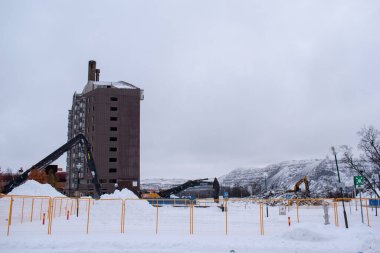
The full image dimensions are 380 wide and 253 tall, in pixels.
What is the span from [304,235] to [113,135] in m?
78.8

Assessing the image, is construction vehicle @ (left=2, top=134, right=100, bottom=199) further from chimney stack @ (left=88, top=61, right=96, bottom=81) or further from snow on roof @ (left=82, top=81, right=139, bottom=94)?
chimney stack @ (left=88, top=61, right=96, bottom=81)

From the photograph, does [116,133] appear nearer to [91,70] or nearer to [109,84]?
[109,84]

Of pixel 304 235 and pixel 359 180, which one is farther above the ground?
pixel 359 180

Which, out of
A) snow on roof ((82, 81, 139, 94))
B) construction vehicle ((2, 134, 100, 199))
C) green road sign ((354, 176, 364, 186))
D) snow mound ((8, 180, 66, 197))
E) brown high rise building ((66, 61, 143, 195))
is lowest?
snow mound ((8, 180, 66, 197))

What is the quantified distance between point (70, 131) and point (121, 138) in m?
33.0

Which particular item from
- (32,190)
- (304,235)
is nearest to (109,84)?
(32,190)

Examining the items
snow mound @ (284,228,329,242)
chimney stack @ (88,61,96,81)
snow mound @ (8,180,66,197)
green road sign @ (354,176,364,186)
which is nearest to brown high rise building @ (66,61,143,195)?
chimney stack @ (88,61,96,81)

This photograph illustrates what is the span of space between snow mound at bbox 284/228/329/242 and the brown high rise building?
7388 centimetres

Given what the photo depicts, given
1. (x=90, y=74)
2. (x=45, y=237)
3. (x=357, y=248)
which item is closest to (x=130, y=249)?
(x=45, y=237)

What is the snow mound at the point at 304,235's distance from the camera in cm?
1717

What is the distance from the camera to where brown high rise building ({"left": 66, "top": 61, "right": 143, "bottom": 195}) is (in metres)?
89.1

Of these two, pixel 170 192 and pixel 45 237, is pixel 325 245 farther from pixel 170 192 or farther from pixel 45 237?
pixel 170 192

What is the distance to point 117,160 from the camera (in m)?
90.6

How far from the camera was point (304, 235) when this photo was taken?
17.4m
